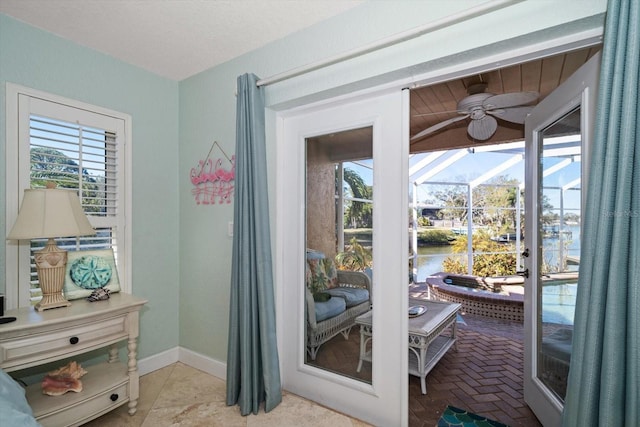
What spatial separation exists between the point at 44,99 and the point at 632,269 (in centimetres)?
321

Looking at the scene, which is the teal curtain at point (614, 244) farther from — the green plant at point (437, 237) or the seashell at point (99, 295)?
the green plant at point (437, 237)

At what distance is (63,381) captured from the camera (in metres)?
1.83

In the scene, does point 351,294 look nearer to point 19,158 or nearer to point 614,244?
point 614,244

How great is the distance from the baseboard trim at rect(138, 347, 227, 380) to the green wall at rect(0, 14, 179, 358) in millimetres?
60

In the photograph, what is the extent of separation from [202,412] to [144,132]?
2.16m

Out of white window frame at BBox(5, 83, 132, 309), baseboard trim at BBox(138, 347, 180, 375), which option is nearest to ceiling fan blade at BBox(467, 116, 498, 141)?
white window frame at BBox(5, 83, 132, 309)

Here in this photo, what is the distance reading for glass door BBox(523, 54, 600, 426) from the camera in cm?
159

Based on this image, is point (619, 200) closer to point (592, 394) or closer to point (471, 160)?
point (592, 394)

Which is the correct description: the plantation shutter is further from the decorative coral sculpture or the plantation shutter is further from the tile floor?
the tile floor

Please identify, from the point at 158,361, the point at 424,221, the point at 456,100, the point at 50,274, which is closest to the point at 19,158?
the point at 50,274

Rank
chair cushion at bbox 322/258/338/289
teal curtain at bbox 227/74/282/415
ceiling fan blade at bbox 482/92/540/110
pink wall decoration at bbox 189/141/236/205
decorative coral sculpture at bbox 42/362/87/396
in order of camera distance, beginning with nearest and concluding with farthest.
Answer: decorative coral sculpture at bbox 42/362/87/396, teal curtain at bbox 227/74/282/415, chair cushion at bbox 322/258/338/289, ceiling fan blade at bbox 482/92/540/110, pink wall decoration at bbox 189/141/236/205

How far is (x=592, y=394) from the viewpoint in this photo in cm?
118

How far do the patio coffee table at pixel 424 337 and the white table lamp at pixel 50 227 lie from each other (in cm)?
180

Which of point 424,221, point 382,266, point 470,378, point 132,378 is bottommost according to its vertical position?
point 470,378
